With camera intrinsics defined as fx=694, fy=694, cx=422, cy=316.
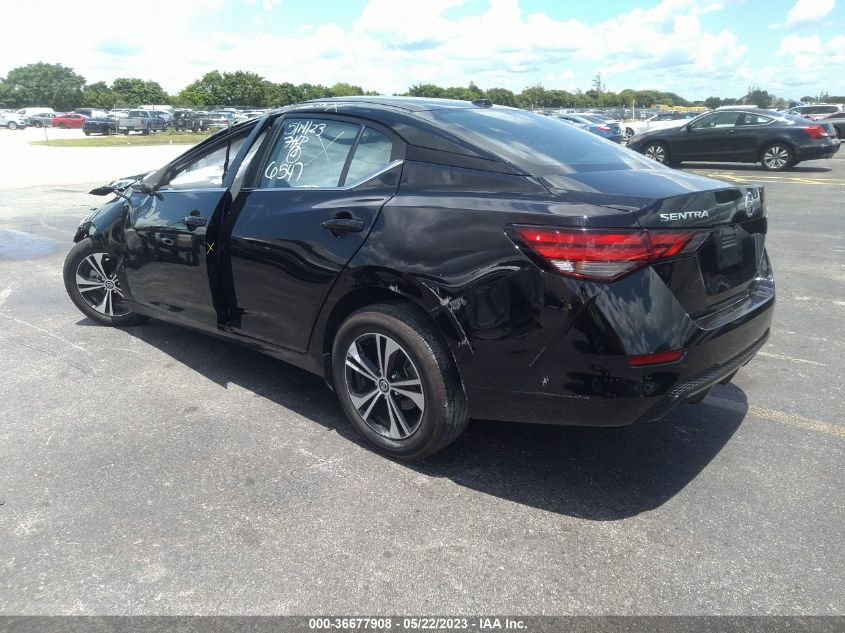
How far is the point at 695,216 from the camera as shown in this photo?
2.86 meters

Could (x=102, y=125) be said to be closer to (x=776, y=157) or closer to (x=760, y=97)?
(x=776, y=157)

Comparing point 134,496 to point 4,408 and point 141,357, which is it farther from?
point 141,357

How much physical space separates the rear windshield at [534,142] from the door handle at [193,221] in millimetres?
1524

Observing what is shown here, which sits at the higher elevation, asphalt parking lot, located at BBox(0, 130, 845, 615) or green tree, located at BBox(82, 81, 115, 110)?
green tree, located at BBox(82, 81, 115, 110)

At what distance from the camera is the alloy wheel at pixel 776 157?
17172 mm

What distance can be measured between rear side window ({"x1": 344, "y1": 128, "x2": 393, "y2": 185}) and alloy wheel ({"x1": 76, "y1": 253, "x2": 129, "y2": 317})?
2669mm

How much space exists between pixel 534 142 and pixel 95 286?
372 cm

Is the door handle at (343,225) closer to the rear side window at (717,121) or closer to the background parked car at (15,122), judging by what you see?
the rear side window at (717,121)

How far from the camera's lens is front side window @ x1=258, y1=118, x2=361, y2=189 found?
3.62 metres

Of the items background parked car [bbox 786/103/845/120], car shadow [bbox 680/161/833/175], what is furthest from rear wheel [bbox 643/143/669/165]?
background parked car [bbox 786/103/845/120]

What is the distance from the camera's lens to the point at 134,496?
309 centimetres

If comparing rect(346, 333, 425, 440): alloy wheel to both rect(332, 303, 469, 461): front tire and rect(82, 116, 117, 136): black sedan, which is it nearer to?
rect(332, 303, 469, 461): front tire

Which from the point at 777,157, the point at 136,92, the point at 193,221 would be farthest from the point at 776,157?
the point at 136,92

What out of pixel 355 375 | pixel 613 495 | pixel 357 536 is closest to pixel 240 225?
pixel 355 375
